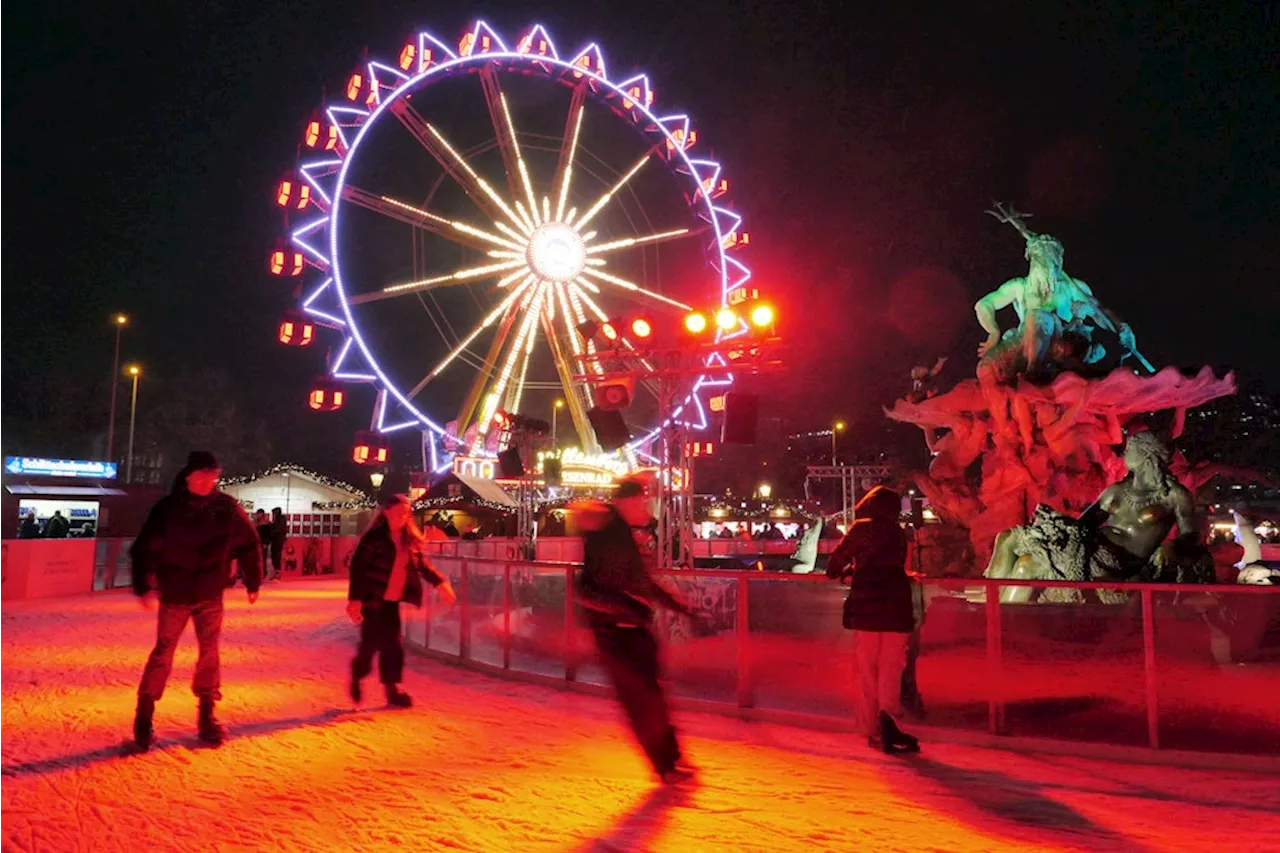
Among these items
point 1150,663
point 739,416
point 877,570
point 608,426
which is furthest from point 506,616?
point 1150,663

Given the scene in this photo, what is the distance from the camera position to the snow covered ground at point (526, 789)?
4.40m

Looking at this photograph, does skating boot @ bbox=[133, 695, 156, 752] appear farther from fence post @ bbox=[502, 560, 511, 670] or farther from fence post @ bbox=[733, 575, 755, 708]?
fence post @ bbox=[733, 575, 755, 708]

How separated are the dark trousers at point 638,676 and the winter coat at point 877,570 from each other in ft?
4.63

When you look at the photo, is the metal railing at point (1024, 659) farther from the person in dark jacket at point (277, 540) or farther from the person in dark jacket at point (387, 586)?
the person in dark jacket at point (277, 540)

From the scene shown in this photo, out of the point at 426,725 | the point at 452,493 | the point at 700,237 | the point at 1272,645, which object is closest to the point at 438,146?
the point at 700,237

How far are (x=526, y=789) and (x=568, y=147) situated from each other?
25358 mm

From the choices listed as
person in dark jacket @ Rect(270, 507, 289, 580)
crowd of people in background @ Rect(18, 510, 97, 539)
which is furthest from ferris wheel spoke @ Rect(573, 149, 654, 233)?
crowd of people in background @ Rect(18, 510, 97, 539)

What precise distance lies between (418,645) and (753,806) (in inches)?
268

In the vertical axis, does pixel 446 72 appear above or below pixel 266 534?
above

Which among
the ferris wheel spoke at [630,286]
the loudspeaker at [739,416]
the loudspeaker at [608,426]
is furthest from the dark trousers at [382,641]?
the ferris wheel spoke at [630,286]

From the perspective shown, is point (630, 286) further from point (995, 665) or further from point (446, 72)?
point (995, 665)

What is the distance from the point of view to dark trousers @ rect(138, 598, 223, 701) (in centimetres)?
573

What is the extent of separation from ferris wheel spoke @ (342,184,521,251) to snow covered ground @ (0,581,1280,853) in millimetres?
18491

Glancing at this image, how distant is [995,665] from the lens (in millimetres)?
6336
